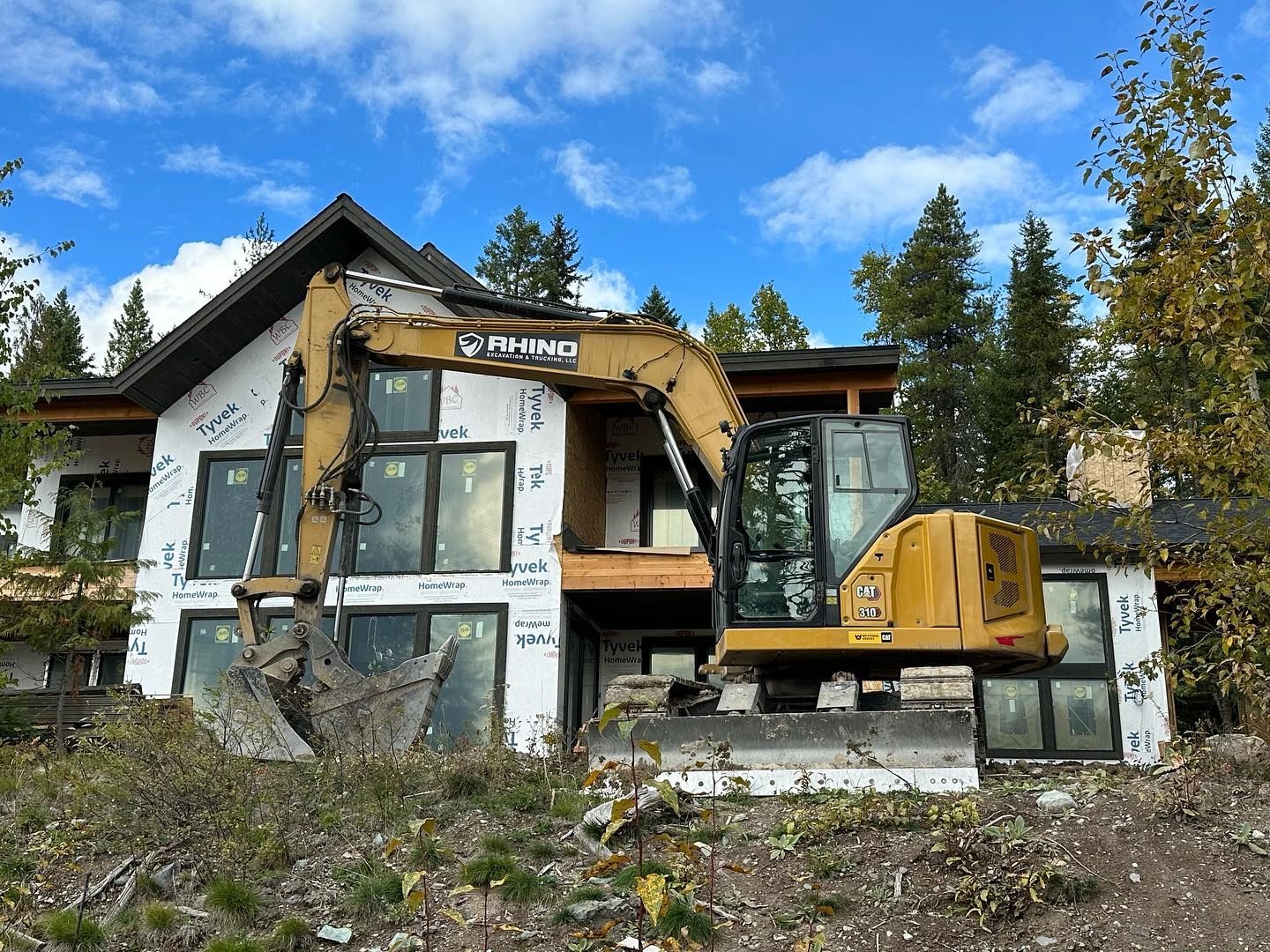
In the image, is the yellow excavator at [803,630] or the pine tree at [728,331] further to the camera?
the pine tree at [728,331]

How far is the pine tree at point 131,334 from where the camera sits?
50781mm

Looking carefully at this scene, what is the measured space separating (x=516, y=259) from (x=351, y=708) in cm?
4101

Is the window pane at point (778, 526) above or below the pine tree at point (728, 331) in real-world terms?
below

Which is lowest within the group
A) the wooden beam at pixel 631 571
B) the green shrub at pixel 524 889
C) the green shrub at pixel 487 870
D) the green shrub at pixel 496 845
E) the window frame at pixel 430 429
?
the green shrub at pixel 524 889

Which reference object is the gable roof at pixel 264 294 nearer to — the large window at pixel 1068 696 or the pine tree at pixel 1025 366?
the large window at pixel 1068 696

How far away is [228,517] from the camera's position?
19719 mm

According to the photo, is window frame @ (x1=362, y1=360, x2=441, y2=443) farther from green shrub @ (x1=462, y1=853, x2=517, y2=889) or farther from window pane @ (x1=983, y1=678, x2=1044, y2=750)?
green shrub @ (x1=462, y1=853, x2=517, y2=889)

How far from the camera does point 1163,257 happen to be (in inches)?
334

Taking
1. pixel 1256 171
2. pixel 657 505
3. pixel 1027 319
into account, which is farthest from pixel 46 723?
pixel 1256 171

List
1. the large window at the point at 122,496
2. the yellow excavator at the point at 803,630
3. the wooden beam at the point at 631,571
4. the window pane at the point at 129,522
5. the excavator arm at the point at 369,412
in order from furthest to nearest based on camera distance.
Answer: the large window at the point at 122,496
the window pane at the point at 129,522
the wooden beam at the point at 631,571
the excavator arm at the point at 369,412
the yellow excavator at the point at 803,630

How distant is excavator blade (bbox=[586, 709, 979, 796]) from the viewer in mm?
10086

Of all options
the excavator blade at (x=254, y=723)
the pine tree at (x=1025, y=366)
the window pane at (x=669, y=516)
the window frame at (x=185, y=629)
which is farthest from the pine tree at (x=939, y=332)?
the excavator blade at (x=254, y=723)

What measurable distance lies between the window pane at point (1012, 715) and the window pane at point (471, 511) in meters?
7.15

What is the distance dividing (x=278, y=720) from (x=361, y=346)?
15.2ft
